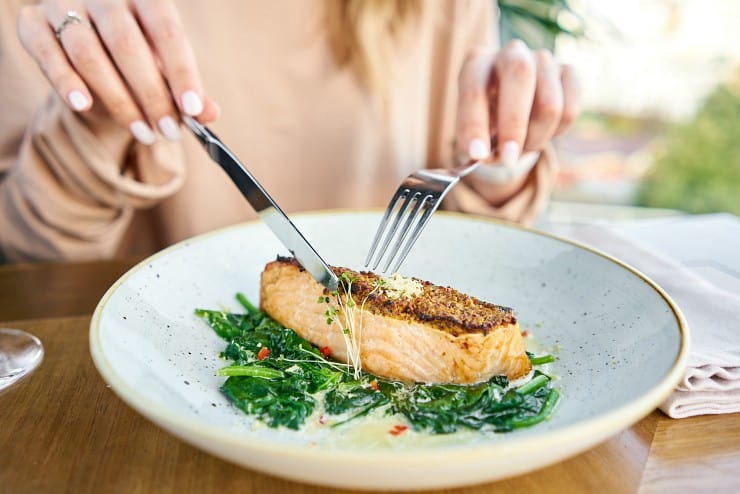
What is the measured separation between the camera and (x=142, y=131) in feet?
5.60

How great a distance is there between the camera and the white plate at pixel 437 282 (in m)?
0.83

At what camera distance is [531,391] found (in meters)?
1.24

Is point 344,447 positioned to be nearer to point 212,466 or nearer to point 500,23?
point 212,466

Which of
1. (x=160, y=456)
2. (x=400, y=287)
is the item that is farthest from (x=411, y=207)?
(x=160, y=456)

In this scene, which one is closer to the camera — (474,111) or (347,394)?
(347,394)

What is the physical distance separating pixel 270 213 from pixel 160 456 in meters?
0.60

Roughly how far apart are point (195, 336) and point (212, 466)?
1.50 ft

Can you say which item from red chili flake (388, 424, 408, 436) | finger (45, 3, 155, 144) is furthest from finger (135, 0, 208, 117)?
red chili flake (388, 424, 408, 436)

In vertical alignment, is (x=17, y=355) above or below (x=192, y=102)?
below

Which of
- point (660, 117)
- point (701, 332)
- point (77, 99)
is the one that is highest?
point (77, 99)

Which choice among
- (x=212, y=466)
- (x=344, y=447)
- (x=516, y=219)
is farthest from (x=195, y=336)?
(x=516, y=219)

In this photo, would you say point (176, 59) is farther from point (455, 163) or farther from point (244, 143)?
point (455, 163)

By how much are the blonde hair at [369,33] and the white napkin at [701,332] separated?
1393 mm

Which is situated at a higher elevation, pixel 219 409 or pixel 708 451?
pixel 219 409
